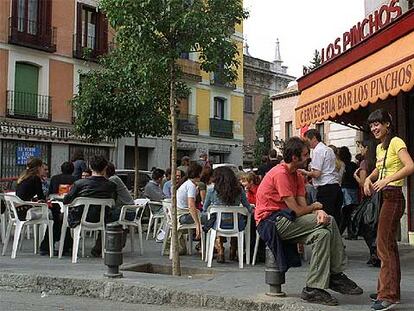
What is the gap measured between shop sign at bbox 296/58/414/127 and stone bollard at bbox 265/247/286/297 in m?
2.61

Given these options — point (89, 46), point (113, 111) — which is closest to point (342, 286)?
point (113, 111)

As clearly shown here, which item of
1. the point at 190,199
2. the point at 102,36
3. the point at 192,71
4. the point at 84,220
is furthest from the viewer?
the point at 192,71

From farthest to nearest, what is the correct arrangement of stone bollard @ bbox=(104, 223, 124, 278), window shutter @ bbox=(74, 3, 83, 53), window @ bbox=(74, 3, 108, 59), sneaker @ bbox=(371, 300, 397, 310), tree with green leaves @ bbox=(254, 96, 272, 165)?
tree with green leaves @ bbox=(254, 96, 272, 165) < window @ bbox=(74, 3, 108, 59) < window shutter @ bbox=(74, 3, 83, 53) < stone bollard @ bbox=(104, 223, 124, 278) < sneaker @ bbox=(371, 300, 397, 310)

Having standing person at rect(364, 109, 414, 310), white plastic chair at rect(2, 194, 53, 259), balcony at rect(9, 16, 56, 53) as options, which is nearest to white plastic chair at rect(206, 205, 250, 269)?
white plastic chair at rect(2, 194, 53, 259)

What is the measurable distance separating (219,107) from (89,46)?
36.2 feet

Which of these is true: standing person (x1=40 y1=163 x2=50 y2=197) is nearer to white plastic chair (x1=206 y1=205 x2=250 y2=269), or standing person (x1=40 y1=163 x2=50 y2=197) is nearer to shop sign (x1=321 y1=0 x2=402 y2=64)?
white plastic chair (x1=206 y1=205 x2=250 y2=269)

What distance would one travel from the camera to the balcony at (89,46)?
91.2 feet

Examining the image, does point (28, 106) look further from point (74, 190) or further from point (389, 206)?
point (389, 206)

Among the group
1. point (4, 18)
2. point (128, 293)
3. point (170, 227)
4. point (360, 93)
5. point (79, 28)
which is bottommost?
point (128, 293)

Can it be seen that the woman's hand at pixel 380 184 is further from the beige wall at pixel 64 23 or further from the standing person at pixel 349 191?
the beige wall at pixel 64 23

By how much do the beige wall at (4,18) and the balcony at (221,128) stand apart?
1435cm

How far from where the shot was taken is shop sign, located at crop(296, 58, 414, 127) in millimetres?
7219

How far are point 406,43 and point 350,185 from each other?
4104 mm

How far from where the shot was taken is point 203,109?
35469 mm
